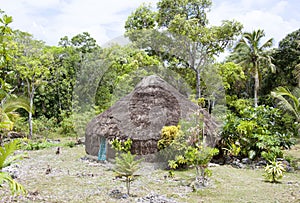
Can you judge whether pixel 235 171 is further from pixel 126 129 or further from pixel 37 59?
pixel 37 59

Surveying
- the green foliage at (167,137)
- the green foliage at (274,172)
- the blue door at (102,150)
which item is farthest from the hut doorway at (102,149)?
the green foliage at (274,172)

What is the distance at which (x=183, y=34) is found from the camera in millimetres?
17484

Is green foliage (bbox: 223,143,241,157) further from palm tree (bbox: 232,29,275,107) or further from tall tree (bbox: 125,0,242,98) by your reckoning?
palm tree (bbox: 232,29,275,107)

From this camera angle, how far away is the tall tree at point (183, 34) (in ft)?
52.5

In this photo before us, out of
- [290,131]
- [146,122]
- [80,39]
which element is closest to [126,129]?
[146,122]

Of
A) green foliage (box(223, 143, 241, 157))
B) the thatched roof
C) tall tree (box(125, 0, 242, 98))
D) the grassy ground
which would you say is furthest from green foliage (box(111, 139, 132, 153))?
tall tree (box(125, 0, 242, 98))

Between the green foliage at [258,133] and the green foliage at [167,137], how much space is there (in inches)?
83.4

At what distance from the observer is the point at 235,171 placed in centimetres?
916

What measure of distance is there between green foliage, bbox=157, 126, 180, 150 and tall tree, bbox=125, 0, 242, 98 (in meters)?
7.24

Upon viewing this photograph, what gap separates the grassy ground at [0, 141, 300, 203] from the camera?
6.41 meters

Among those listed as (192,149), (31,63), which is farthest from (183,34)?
(192,149)

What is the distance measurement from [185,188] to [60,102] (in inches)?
615

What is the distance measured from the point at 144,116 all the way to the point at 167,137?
1.10 meters

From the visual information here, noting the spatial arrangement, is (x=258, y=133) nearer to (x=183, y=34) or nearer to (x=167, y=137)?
(x=167, y=137)
